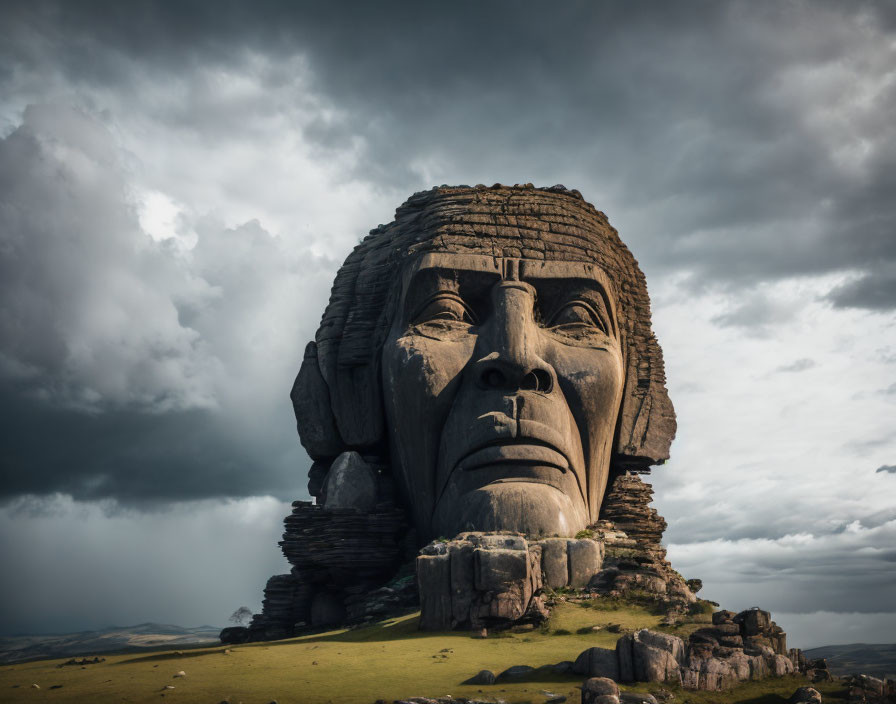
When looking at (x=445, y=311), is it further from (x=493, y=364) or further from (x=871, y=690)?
(x=871, y=690)

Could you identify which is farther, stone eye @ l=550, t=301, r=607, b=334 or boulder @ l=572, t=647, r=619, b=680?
stone eye @ l=550, t=301, r=607, b=334

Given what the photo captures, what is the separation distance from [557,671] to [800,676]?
2.09 meters

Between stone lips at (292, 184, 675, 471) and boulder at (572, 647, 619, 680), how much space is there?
25.1ft

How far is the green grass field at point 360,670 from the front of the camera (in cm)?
667

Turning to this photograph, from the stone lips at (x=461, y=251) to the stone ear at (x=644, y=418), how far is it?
0.06 feet

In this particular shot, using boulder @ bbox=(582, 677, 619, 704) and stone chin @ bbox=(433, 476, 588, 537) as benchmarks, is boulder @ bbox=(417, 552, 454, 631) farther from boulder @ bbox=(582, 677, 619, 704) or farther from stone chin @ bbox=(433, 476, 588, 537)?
boulder @ bbox=(582, 677, 619, 704)

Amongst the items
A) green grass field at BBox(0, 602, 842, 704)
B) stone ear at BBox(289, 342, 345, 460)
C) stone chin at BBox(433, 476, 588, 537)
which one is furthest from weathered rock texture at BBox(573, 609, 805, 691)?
stone ear at BBox(289, 342, 345, 460)

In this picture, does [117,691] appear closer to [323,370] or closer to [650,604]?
[650,604]

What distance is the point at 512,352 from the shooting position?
40.1 ft

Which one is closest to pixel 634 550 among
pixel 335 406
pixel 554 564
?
pixel 554 564

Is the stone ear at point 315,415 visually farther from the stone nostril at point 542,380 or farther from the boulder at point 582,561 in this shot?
the boulder at point 582,561

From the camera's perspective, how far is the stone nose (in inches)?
480

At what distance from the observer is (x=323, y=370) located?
49.9ft

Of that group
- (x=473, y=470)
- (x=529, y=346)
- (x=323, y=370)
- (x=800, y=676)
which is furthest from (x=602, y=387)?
(x=800, y=676)
